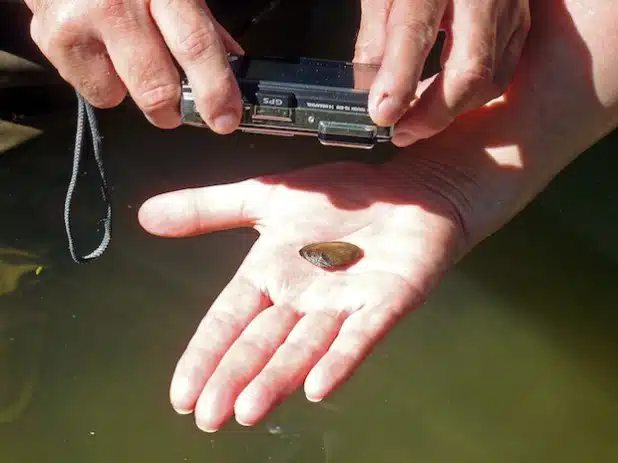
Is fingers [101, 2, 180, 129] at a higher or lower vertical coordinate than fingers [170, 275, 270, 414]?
higher

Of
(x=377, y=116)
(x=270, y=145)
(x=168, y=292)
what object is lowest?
(x=168, y=292)

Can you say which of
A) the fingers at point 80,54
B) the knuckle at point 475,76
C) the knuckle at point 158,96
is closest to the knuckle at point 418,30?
the knuckle at point 475,76

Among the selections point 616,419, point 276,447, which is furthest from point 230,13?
point 616,419

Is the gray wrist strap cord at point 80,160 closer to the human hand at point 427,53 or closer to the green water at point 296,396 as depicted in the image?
the green water at point 296,396

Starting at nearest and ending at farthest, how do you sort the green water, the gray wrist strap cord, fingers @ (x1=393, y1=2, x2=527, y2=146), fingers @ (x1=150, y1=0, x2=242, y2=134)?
fingers @ (x1=150, y1=0, x2=242, y2=134) → fingers @ (x1=393, y1=2, x2=527, y2=146) → the gray wrist strap cord → the green water

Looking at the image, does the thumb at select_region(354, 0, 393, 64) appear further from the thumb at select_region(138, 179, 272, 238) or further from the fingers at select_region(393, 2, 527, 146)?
the thumb at select_region(138, 179, 272, 238)

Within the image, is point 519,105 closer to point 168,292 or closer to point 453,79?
point 453,79

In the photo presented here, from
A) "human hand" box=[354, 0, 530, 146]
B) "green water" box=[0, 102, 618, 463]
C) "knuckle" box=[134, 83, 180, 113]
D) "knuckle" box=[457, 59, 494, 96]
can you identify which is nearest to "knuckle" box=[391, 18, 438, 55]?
"human hand" box=[354, 0, 530, 146]

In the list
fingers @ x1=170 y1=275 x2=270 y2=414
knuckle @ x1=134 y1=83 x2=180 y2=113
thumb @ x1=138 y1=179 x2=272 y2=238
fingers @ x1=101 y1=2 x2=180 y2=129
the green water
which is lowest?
the green water
